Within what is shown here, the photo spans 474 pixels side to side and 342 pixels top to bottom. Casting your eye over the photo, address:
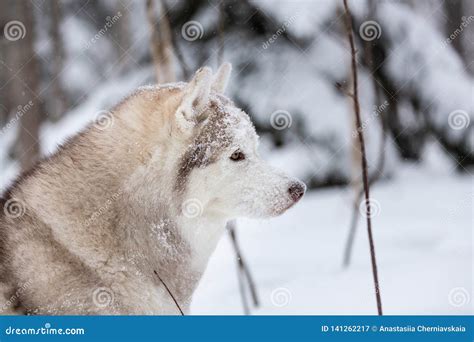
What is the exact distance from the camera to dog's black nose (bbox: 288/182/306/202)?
347 centimetres

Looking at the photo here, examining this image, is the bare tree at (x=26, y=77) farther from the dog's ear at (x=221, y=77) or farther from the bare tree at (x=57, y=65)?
the dog's ear at (x=221, y=77)

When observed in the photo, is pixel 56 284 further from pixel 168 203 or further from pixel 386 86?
pixel 386 86

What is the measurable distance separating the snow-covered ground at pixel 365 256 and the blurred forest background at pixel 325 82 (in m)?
0.06

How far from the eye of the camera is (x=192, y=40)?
8.23 meters

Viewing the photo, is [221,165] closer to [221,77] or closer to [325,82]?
[221,77]

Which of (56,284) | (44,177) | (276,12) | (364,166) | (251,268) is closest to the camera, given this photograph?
(56,284)

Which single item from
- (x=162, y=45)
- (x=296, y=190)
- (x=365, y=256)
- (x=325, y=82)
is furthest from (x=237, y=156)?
(x=325, y=82)

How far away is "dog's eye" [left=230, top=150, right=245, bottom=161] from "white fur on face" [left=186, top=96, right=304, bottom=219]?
1 centimetres

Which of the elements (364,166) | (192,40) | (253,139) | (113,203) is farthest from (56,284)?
(192,40)

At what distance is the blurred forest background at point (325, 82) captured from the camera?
8.13 meters

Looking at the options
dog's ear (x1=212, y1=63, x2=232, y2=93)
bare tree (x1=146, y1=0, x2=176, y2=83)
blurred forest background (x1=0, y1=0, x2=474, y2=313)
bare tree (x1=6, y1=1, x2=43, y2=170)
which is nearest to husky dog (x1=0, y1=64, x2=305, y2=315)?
dog's ear (x1=212, y1=63, x2=232, y2=93)

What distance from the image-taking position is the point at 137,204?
328 centimetres

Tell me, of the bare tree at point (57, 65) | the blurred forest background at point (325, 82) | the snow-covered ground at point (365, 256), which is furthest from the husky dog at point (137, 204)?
the bare tree at point (57, 65)

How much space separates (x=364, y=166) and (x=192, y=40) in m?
4.56
